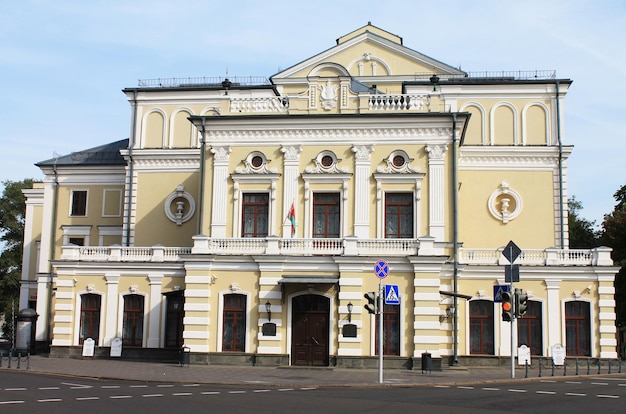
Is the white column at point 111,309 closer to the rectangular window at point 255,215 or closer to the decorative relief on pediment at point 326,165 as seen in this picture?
the rectangular window at point 255,215

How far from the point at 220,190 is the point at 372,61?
56.8ft

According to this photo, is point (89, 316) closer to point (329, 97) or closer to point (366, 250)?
point (366, 250)

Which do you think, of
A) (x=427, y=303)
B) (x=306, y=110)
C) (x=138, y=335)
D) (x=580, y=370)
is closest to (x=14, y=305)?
(x=138, y=335)

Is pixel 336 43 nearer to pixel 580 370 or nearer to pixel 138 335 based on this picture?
pixel 138 335

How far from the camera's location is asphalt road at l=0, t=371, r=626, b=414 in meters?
17.9

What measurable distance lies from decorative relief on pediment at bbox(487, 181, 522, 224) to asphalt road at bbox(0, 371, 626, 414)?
18.5m

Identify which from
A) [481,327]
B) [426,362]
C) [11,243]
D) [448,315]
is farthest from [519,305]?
[11,243]

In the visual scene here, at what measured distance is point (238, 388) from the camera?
79.2 feet

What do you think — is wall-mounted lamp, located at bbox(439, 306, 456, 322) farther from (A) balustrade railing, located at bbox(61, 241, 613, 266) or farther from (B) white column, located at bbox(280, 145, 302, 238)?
(B) white column, located at bbox(280, 145, 302, 238)

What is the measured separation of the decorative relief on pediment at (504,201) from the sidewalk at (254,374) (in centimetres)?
1231

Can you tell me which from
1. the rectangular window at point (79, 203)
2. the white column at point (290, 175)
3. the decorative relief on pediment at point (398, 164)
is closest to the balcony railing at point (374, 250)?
the white column at point (290, 175)

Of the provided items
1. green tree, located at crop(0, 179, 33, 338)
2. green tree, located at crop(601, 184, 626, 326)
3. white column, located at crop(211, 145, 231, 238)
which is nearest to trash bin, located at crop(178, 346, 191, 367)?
white column, located at crop(211, 145, 231, 238)

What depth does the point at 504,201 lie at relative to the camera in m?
44.5

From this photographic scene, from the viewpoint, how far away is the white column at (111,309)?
38750 millimetres
